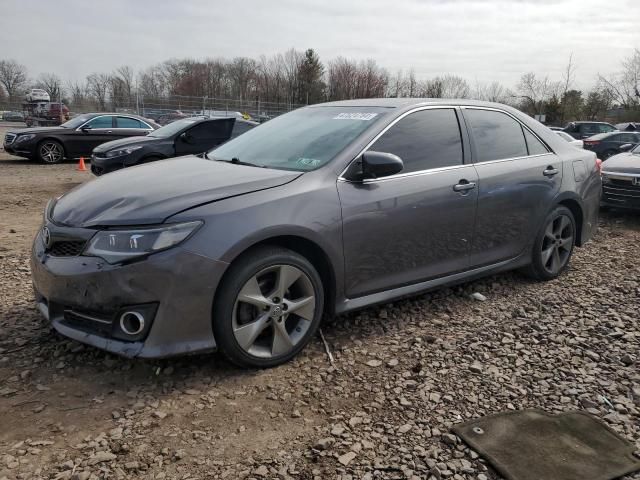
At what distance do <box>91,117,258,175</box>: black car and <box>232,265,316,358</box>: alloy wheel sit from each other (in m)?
6.57

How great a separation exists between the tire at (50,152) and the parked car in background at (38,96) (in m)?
22.4

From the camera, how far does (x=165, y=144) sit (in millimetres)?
9711

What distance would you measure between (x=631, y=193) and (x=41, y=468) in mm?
8339

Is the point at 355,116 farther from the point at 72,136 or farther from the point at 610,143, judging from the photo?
the point at 610,143

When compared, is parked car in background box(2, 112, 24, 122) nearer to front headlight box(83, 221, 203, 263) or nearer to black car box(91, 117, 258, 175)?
black car box(91, 117, 258, 175)

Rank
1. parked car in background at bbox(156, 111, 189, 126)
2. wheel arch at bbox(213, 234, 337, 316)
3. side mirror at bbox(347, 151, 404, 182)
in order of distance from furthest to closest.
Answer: parked car in background at bbox(156, 111, 189, 126) → side mirror at bbox(347, 151, 404, 182) → wheel arch at bbox(213, 234, 337, 316)

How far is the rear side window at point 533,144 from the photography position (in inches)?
183

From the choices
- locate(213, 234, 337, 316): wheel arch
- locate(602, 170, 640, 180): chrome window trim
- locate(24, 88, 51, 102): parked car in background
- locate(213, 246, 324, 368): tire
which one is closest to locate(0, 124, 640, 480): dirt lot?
locate(213, 246, 324, 368): tire

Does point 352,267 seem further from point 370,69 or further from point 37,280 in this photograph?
point 370,69

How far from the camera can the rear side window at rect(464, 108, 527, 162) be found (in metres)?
4.24

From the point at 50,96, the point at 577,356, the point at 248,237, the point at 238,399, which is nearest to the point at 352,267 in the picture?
the point at 248,237

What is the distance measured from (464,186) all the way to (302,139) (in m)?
1.24

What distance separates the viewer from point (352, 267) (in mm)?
3402

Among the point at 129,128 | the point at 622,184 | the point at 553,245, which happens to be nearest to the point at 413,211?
the point at 553,245
